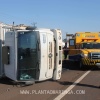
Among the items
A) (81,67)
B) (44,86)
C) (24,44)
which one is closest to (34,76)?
(44,86)

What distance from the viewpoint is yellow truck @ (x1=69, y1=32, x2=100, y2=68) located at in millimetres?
18609

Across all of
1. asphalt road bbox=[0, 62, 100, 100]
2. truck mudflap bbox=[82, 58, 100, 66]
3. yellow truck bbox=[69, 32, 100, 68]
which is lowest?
asphalt road bbox=[0, 62, 100, 100]

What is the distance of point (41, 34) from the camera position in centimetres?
1161

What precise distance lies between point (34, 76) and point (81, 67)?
836 centimetres

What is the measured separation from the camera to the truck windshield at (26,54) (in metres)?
11.4

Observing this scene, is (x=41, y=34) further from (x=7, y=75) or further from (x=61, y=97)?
(x=61, y=97)

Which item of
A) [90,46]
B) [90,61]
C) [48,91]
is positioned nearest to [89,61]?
[90,61]

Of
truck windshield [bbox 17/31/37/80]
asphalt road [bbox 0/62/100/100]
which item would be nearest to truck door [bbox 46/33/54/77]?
asphalt road [bbox 0/62/100/100]

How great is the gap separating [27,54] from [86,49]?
8942 mm

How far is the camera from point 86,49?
779 inches

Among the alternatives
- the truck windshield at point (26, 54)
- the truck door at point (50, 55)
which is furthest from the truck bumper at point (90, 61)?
the truck windshield at point (26, 54)

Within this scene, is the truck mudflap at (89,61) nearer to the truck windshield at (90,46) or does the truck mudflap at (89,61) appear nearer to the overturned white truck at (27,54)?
the truck windshield at (90,46)

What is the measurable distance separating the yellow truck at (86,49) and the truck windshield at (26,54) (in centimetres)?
767

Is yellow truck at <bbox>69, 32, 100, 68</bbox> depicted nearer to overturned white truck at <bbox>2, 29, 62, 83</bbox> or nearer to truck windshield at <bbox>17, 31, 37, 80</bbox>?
overturned white truck at <bbox>2, 29, 62, 83</bbox>
